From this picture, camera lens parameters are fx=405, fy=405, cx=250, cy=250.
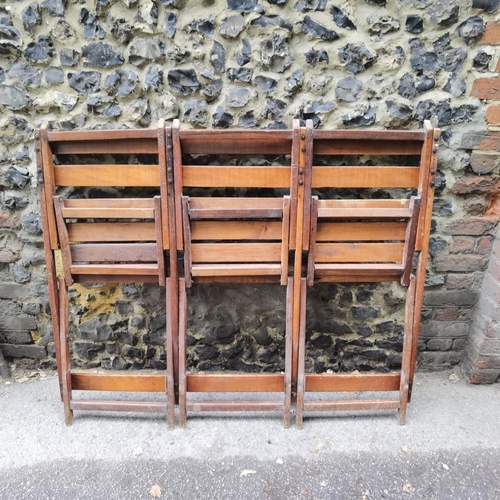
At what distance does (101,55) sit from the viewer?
192 centimetres

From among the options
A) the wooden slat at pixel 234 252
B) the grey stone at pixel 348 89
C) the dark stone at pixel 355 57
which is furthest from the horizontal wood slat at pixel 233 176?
the dark stone at pixel 355 57

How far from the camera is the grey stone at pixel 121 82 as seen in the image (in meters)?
1.95

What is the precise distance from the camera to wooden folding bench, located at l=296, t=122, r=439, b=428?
186 cm

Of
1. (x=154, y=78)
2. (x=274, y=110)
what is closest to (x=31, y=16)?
(x=154, y=78)

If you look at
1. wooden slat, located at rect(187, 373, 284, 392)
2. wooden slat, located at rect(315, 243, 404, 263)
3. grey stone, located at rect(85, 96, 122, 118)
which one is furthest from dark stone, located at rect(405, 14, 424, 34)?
wooden slat, located at rect(187, 373, 284, 392)

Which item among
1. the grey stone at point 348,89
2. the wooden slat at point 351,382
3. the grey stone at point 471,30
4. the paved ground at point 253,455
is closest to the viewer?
the paved ground at point 253,455

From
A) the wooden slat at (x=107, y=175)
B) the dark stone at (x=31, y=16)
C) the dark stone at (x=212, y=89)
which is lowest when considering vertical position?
the wooden slat at (x=107, y=175)

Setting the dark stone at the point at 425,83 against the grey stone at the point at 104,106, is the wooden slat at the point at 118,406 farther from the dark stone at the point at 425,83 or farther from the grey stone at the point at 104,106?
the dark stone at the point at 425,83

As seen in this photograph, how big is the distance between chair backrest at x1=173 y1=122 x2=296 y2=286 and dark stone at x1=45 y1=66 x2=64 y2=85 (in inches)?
26.3

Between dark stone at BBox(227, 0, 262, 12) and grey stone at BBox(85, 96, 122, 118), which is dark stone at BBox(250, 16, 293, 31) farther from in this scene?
grey stone at BBox(85, 96, 122, 118)

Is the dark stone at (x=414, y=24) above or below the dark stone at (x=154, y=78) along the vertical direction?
above

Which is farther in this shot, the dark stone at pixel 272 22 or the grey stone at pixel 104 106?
the grey stone at pixel 104 106

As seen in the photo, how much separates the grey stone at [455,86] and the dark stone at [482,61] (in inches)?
3.3

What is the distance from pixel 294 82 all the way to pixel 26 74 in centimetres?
129
